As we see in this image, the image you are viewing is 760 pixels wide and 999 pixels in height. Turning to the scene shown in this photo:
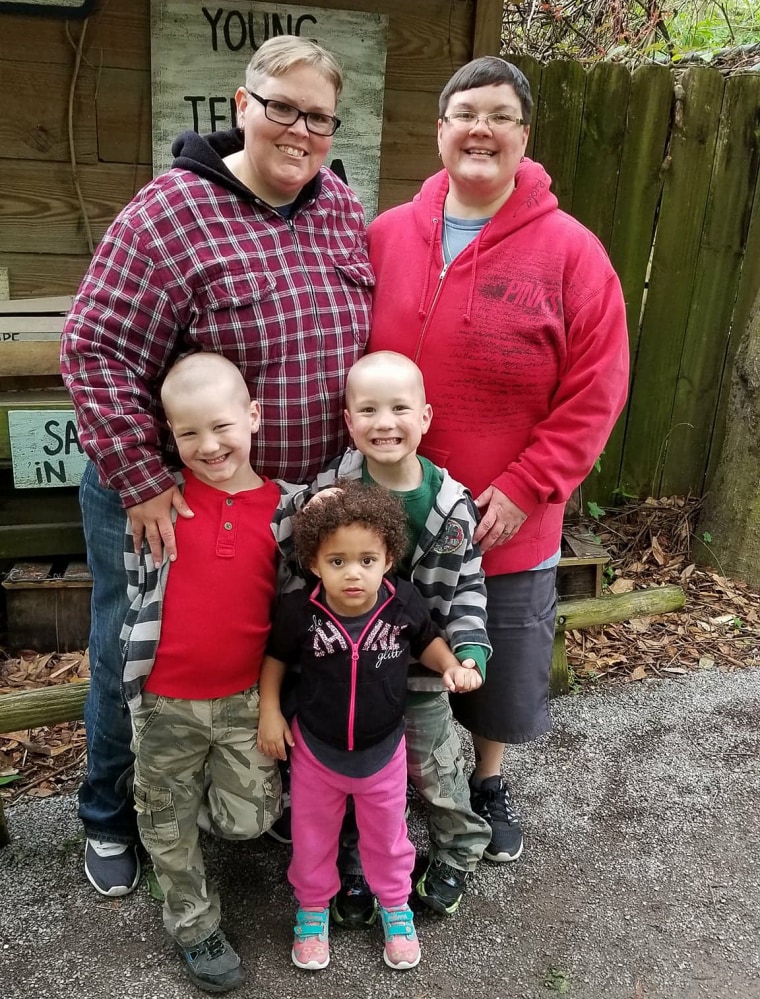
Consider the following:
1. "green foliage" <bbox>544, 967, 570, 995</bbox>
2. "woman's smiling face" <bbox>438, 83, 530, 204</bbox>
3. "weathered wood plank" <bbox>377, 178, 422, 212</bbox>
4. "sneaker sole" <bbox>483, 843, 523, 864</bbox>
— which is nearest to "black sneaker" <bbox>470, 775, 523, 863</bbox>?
"sneaker sole" <bbox>483, 843, 523, 864</bbox>

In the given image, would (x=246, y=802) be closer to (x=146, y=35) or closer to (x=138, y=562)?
(x=138, y=562)

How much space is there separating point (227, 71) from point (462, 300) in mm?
1588

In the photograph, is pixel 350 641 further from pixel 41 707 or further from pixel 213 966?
pixel 41 707

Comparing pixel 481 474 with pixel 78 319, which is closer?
pixel 78 319

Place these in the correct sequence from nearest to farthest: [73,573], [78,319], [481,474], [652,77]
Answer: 1. [78,319]
2. [481,474]
3. [73,573]
4. [652,77]

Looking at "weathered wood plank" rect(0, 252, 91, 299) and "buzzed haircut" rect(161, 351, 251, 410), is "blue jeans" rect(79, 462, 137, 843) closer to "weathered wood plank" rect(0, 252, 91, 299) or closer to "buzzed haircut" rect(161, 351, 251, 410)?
"buzzed haircut" rect(161, 351, 251, 410)

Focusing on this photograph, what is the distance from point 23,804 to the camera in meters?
2.83

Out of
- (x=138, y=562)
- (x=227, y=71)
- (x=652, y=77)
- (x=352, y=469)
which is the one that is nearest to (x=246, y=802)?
(x=138, y=562)

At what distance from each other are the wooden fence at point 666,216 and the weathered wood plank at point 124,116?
173cm

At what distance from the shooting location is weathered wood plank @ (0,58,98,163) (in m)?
2.99

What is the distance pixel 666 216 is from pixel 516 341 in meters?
2.57

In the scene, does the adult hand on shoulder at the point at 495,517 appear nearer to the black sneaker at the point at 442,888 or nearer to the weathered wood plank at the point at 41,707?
the black sneaker at the point at 442,888

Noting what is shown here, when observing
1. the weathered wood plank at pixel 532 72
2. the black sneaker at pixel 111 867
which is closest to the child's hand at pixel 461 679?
the black sneaker at pixel 111 867

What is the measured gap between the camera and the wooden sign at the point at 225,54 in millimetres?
3020
